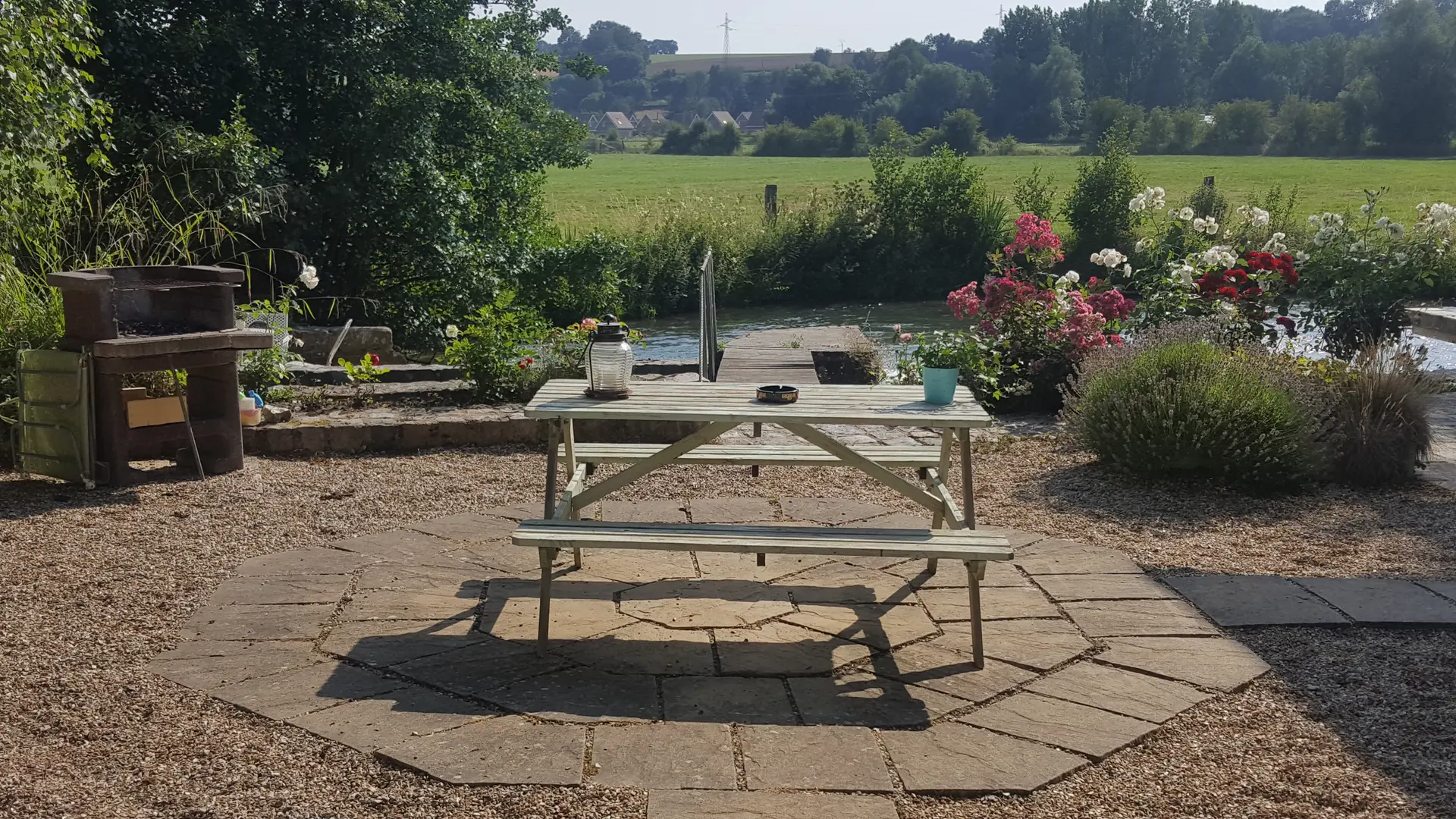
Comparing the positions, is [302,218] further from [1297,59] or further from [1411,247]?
[1297,59]

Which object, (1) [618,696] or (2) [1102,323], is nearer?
(1) [618,696]

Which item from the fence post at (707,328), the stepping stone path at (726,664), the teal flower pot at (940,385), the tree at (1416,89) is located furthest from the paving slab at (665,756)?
the tree at (1416,89)

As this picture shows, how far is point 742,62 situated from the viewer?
122250mm

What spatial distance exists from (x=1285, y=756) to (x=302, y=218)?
10090 millimetres

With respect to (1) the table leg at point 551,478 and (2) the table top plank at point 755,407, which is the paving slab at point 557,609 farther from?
(2) the table top plank at point 755,407

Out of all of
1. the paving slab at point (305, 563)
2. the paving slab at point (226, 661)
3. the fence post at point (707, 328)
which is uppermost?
the fence post at point (707, 328)

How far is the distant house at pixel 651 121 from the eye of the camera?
297 feet

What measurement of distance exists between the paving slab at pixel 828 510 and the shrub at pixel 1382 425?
2.33 metres

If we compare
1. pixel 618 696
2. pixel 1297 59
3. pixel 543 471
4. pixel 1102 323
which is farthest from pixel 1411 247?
pixel 1297 59

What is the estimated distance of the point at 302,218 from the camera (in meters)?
11.2

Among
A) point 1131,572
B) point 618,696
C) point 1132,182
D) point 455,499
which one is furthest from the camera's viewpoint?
point 1132,182

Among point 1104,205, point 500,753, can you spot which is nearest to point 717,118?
point 1104,205

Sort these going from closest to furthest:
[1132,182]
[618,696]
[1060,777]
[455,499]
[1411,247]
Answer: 1. [1060,777]
2. [618,696]
3. [455,499]
4. [1411,247]
5. [1132,182]

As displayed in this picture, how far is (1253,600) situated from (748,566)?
1.73 m
